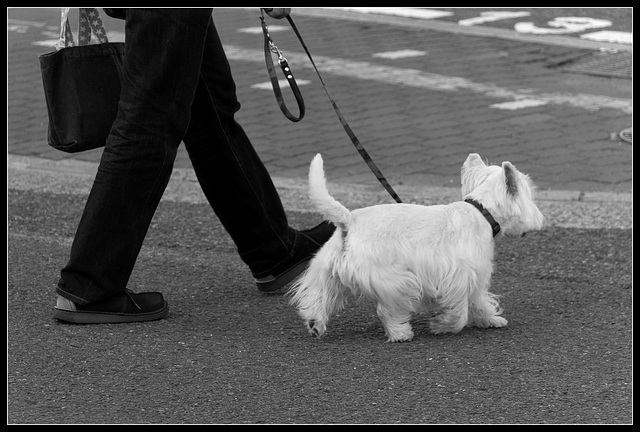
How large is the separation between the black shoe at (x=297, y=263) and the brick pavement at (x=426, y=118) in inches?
68.3

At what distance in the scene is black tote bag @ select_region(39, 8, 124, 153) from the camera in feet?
13.6

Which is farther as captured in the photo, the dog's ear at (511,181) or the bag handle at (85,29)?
the bag handle at (85,29)

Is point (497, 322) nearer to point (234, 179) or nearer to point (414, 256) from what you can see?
point (414, 256)

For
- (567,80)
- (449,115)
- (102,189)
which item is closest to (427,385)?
(102,189)

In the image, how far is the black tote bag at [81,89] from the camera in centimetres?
415

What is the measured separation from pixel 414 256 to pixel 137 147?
1.11 metres

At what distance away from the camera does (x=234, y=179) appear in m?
4.55

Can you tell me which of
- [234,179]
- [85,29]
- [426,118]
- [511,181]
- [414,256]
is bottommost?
[426,118]

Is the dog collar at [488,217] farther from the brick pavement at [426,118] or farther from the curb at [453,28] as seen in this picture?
the curb at [453,28]

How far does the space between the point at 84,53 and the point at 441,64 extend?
19.2ft

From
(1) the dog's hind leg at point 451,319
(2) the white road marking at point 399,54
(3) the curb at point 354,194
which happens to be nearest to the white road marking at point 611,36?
(2) the white road marking at point 399,54

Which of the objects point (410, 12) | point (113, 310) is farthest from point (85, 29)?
point (410, 12)

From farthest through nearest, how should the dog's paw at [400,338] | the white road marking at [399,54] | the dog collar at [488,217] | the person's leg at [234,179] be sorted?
the white road marking at [399,54] < the person's leg at [234,179] < the dog collar at [488,217] < the dog's paw at [400,338]

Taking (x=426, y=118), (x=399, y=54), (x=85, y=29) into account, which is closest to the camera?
(x=85, y=29)
